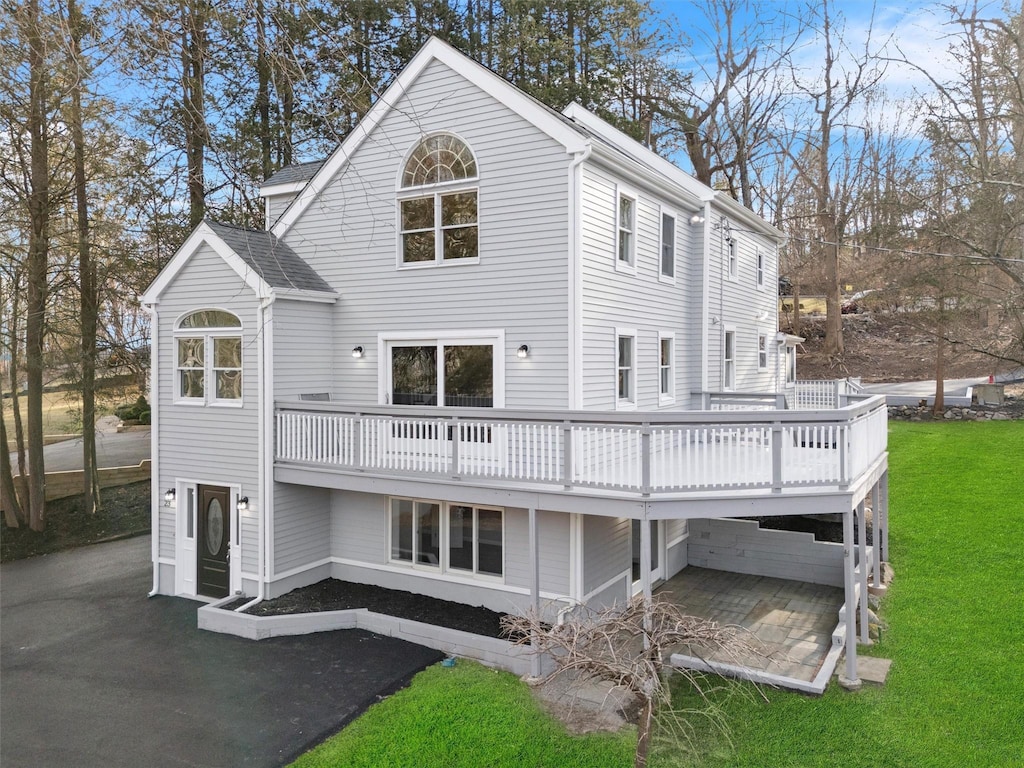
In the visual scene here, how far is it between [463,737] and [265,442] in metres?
5.73

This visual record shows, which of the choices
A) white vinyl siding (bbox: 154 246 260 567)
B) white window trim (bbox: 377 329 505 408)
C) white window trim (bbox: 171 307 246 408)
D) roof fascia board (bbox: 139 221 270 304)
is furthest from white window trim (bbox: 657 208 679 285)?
white window trim (bbox: 171 307 246 408)

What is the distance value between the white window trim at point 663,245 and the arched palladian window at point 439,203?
3.83 metres

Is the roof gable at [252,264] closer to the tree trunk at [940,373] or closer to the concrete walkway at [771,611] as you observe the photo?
the concrete walkway at [771,611]

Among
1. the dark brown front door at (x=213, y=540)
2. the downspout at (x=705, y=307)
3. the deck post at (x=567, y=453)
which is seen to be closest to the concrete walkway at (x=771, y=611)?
the deck post at (x=567, y=453)

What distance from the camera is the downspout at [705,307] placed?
14.0 m

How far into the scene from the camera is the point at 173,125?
1645cm

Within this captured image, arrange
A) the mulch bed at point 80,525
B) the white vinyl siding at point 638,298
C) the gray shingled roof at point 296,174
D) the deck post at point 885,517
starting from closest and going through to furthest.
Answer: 1. the white vinyl siding at point 638,298
2. the deck post at point 885,517
3. the gray shingled roof at point 296,174
4. the mulch bed at point 80,525

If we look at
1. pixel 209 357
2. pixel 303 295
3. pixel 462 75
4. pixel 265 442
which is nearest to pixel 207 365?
pixel 209 357

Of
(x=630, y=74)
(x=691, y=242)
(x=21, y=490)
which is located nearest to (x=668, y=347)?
(x=691, y=242)

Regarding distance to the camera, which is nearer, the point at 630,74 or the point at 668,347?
the point at 668,347

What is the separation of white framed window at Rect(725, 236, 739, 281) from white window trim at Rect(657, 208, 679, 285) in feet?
8.33

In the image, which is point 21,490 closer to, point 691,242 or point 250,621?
point 250,621

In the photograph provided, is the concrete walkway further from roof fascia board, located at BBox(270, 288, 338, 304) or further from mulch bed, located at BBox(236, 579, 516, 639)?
roof fascia board, located at BBox(270, 288, 338, 304)

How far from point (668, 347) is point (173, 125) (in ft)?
43.1
